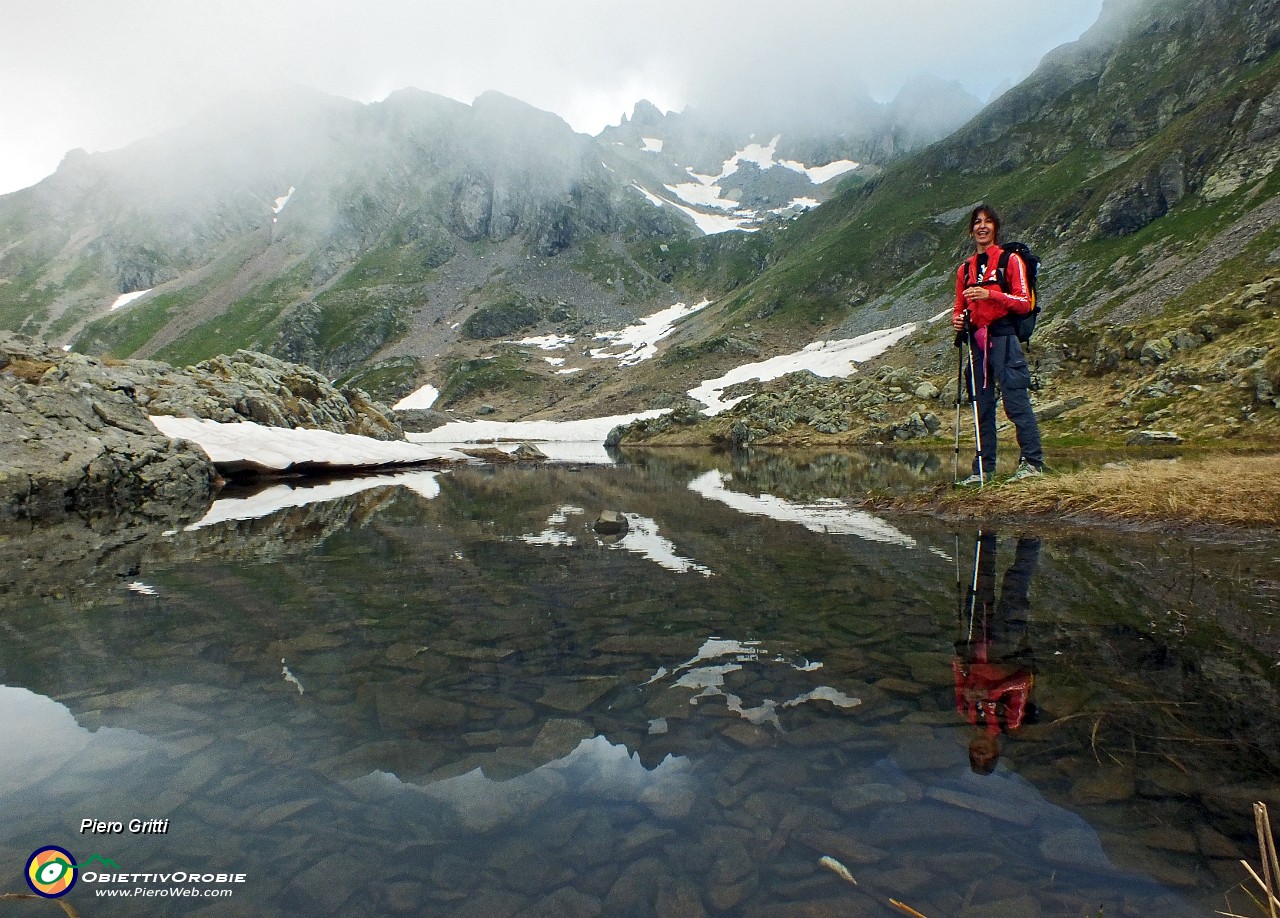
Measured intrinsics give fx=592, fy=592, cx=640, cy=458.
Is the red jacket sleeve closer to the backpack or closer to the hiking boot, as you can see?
the backpack

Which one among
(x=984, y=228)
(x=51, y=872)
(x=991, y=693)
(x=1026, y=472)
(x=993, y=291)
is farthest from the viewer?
(x=1026, y=472)

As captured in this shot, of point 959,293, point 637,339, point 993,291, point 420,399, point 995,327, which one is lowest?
point 995,327

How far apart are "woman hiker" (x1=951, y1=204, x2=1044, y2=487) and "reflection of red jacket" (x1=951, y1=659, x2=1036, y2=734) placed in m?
9.10

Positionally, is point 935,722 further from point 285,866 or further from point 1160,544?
point 1160,544

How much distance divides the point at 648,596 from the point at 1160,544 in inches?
298

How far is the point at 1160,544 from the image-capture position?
866 cm

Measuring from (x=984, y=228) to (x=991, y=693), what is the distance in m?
11.0

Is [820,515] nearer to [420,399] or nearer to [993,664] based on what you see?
[993,664]

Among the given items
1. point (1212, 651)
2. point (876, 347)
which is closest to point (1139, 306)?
Answer: point (876, 347)

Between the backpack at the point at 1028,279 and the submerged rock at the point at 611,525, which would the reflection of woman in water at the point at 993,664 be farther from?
the submerged rock at the point at 611,525

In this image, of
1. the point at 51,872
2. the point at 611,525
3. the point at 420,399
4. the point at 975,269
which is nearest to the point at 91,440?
the point at 611,525

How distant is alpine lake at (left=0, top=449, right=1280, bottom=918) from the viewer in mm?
2859

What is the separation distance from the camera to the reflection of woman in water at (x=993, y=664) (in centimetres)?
403

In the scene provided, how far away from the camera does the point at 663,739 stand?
4234 millimetres
